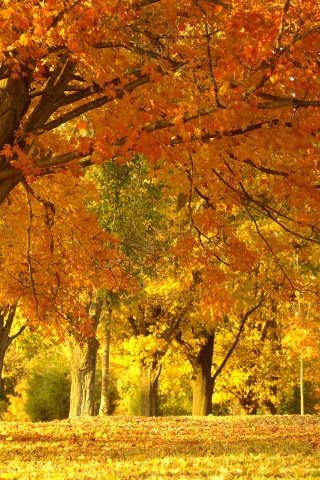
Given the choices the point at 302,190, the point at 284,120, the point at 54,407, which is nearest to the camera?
the point at 284,120

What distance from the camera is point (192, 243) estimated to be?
1188 cm

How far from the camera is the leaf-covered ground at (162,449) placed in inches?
340

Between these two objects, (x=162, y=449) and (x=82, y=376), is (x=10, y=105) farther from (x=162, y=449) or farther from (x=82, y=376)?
(x=82, y=376)

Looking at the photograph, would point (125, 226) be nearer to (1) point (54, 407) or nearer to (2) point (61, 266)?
(2) point (61, 266)

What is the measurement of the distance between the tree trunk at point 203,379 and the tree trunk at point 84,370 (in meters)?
6.41

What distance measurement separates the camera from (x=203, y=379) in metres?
26.0

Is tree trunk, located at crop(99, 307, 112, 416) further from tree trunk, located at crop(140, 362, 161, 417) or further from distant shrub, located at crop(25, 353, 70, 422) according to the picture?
distant shrub, located at crop(25, 353, 70, 422)

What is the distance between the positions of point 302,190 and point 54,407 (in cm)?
2975

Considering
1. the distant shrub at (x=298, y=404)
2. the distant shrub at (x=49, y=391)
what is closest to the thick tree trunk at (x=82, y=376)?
the distant shrub at (x=49, y=391)

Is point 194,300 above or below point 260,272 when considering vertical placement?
below

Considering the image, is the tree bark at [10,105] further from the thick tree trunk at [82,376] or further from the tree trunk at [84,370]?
the thick tree trunk at [82,376]

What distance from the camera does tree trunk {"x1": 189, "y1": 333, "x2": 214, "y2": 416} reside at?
26047 millimetres

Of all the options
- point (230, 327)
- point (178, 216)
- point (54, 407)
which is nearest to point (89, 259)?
point (178, 216)

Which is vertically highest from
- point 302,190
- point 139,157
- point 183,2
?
point 139,157
